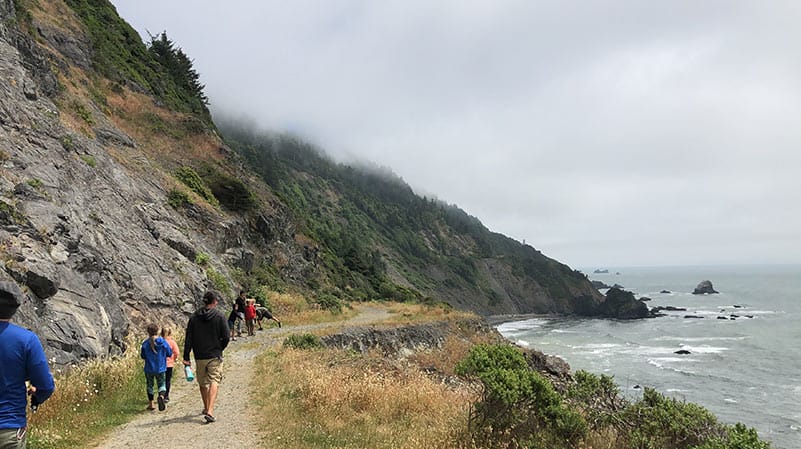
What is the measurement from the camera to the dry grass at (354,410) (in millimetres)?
7262

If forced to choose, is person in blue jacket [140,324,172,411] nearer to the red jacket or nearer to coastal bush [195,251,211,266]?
→ the red jacket

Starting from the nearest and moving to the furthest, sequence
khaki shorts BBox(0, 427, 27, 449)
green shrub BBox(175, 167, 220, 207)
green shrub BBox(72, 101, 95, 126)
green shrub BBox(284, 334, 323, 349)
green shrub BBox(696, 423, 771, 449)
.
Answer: khaki shorts BBox(0, 427, 27, 449) < green shrub BBox(696, 423, 771, 449) < green shrub BBox(284, 334, 323, 349) < green shrub BBox(72, 101, 95, 126) < green shrub BBox(175, 167, 220, 207)

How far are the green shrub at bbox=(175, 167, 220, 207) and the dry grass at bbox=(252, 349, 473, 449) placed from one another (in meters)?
22.6

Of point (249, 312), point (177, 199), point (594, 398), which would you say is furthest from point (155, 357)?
point (177, 199)

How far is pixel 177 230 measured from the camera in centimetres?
2380

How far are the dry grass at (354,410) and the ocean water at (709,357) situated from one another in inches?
140

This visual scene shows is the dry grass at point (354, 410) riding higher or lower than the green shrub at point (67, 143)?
lower

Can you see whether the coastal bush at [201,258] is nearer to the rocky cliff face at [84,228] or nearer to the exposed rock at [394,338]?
the rocky cliff face at [84,228]

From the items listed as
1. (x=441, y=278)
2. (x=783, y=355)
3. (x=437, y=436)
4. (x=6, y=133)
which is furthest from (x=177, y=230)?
(x=441, y=278)

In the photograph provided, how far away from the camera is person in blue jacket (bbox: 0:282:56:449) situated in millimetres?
4121

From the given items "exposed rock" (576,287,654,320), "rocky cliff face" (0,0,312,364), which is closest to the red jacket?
"rocky cliff face" (0,0,312,364)

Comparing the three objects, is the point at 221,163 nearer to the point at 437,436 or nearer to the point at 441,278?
the point at 437,436

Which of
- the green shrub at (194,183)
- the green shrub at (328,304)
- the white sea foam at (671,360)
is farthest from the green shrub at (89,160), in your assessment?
the white sea foam at (671,360)

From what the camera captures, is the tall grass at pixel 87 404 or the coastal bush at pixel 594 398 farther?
the coastal bush at pixel 594 398
